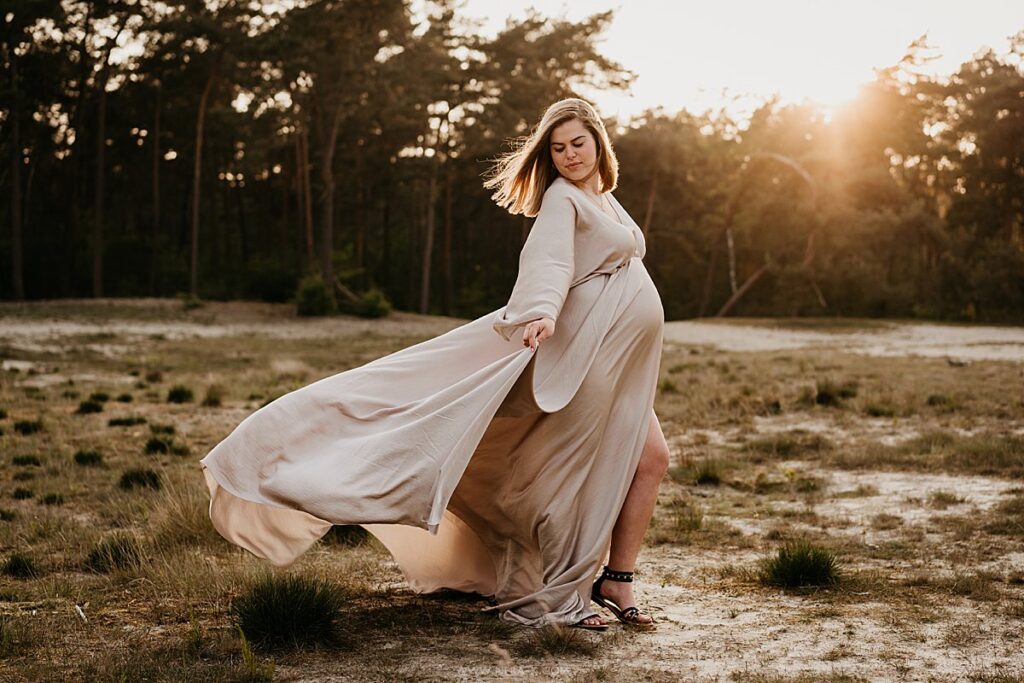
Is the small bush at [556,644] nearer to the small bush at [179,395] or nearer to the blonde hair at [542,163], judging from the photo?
the blonde hair at [542,163]

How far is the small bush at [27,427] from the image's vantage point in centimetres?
979

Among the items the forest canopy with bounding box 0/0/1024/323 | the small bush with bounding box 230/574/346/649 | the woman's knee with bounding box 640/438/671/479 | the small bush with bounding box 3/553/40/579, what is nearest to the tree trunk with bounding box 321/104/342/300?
the forest canopy with bounding box 0/0/1024/323

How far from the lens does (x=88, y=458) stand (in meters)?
8.33

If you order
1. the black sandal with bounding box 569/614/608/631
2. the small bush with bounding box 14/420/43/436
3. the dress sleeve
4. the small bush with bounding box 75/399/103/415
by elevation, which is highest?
the dress sleeve

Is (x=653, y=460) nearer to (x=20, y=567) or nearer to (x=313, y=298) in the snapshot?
(x=20, y=567)

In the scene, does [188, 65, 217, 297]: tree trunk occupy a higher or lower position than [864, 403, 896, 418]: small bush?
higher

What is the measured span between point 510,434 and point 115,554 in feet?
7.59

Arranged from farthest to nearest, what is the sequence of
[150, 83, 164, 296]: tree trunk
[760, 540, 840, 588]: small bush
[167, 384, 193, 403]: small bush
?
[150, 83, 164, 296]: tree trunk → [167, 384, 193, 403]: small bush → [760, 540, 840, 588]: small bush

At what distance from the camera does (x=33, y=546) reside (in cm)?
574

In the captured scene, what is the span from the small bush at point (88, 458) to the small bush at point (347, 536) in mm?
3121

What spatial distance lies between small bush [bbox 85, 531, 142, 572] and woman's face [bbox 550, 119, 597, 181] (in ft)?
9.31

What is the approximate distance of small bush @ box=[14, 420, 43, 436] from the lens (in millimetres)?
9791

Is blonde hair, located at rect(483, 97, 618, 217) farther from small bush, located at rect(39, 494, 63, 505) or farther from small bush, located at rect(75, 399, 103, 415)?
small bush, located at rect(75, 399, 103, 415)

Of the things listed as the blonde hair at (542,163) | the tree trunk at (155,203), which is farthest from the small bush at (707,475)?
the tree trunk at (155,203)
